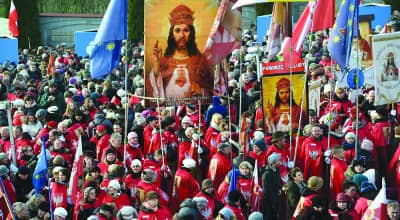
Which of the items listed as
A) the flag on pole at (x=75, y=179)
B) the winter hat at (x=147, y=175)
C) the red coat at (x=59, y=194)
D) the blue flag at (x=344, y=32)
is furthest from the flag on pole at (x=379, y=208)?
the red coat at (x=59, y=194)

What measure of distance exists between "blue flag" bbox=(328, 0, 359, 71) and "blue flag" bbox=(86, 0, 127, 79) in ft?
9.08

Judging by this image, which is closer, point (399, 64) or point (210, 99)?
point (399, 64)

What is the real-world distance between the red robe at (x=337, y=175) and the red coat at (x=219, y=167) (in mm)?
1383

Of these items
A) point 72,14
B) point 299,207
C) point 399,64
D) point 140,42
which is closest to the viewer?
point 299,207

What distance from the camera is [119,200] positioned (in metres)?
14.1

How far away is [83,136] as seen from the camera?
1773 centimetres


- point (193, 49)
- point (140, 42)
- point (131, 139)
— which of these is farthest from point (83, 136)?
point (140, 42)

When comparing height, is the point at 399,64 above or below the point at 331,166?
above

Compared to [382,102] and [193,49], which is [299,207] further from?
[193,49]

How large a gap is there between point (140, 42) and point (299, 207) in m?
21.5

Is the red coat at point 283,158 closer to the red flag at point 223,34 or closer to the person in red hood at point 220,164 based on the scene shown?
the person in red hood at point 220,164

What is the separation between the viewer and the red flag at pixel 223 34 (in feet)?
50.9

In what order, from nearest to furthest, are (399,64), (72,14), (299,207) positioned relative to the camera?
(299,207) < (399,64) < (72,14)

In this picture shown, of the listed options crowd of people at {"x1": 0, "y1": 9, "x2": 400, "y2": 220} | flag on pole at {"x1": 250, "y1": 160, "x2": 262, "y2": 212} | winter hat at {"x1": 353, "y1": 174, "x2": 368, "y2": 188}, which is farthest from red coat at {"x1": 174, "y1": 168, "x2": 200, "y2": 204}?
winter hat at {"x1": 353, "y1": 174, "x2": 368, "y2": 188}
